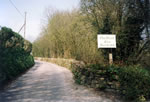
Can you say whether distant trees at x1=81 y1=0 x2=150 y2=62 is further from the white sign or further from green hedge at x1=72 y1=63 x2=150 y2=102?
green hedge at x1=72 y1=63 x2=150 y2=102

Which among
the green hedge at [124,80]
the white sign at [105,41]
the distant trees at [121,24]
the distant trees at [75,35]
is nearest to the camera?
the green hedge at [124,80]

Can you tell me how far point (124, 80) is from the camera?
3967mm

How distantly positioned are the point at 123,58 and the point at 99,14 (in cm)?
278

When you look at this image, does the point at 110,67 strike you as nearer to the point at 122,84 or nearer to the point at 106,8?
the point at 122,84

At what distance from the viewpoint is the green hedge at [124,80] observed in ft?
12.0

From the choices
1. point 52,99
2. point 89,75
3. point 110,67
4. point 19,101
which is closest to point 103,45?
point 110,67

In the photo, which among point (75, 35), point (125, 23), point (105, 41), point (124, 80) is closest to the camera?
point (124, 80)

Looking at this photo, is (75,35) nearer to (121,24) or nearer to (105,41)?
(121,24)

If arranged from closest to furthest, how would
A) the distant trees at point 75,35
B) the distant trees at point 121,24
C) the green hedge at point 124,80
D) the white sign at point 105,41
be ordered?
the green hedge at point 124,80 < the white sign at point 105,41 < the distant trees at point 121,24 < the distant trees at point 75,35

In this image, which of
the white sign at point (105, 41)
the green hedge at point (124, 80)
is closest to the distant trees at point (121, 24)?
the white sign at point (105, 41)

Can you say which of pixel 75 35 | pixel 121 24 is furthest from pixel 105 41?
pixel 75 35

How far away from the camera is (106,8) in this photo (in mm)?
6539

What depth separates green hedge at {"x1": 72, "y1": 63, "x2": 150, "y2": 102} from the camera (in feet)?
12.0

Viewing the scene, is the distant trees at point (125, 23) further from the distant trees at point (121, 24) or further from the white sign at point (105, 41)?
the white sign at point (105, 41)
